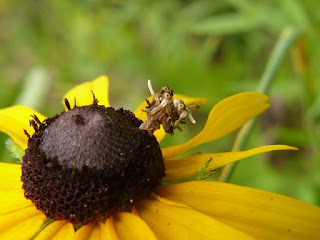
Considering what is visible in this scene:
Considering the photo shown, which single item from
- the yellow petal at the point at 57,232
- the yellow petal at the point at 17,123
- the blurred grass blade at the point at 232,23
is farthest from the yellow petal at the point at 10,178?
the blurred grass blade at the point at 232,23

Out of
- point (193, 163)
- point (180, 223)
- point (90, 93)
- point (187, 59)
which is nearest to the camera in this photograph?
point (180, 223)

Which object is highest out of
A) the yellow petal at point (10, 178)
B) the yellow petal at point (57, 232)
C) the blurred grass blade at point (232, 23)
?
the blurred grass blade at point (232, 23)

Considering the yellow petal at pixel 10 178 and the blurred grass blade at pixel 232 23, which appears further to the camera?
the blurred grass blade at pixel 232 23

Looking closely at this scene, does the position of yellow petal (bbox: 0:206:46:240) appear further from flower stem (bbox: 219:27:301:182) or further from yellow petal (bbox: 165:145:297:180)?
flower stem (bbox: 219:27:301:182)

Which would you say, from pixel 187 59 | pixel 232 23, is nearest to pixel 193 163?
pixel 232 23

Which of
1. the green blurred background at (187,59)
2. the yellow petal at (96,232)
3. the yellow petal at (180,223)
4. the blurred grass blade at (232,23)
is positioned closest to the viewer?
the yellow petal at (180,223)

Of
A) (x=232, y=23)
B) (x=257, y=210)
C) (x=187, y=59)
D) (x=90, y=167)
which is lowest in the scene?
(x=257, y=210)

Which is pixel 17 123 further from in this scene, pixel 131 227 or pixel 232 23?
pixel 232 23

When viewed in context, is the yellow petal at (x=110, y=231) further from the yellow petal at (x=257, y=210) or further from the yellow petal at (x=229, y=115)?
the yellow petal at (x=229, y=115)

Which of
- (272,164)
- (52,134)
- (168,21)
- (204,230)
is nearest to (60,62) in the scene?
(168,21)
